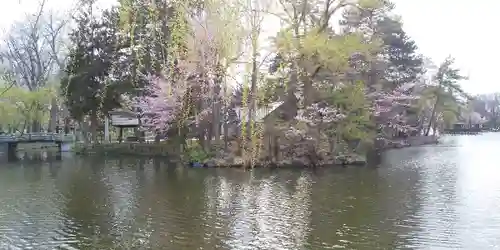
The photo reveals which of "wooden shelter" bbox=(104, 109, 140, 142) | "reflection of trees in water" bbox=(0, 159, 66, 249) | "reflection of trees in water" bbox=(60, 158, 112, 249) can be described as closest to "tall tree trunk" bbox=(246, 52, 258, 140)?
"reflection of trees in water" bbox=(60, 158, 112, 249)

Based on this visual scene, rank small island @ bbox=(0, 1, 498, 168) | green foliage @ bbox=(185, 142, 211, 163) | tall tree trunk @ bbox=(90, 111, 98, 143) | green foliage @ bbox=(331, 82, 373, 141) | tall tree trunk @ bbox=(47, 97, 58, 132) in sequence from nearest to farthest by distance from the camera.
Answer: small island @ bbox=(0, 1, 498, 168) < green foliage @ bbox=(331, 82, 373, 141) < green foliage @ bbox=(185, 142, 211, 163) < tall tree trunk @ bbox=(90, 111, 98, 143) < tall tree trunk @ bbox=(47, 97, 58, 132)

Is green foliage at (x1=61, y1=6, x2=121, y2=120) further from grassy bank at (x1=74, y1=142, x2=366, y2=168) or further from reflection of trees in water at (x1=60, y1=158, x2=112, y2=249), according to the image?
reflection of trees in water at (x1=60, y1=158, x2=112, y2=249)

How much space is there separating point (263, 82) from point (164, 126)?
784cm

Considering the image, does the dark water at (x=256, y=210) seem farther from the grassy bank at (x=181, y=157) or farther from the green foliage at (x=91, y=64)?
the green foliage at (x=91, y=64)

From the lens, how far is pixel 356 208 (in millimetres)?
12648

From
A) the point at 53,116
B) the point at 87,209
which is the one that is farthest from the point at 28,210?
the point at 53,116

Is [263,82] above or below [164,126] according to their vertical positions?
above

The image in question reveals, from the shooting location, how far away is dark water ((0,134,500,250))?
9.62 m

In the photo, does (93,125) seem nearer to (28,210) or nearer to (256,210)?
(28,210)

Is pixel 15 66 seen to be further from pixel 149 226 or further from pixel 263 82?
pixel 149 226

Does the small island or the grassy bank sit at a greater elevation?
the small island

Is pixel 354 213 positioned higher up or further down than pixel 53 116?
further down

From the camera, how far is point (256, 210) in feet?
41.2

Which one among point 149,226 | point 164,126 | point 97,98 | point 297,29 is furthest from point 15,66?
point 149,226
